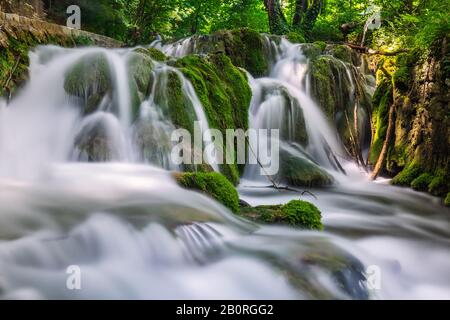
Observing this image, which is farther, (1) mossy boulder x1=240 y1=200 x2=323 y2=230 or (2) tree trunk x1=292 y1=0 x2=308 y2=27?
(2) tree trunk x1=292 y1=0 x2=308 y2=27

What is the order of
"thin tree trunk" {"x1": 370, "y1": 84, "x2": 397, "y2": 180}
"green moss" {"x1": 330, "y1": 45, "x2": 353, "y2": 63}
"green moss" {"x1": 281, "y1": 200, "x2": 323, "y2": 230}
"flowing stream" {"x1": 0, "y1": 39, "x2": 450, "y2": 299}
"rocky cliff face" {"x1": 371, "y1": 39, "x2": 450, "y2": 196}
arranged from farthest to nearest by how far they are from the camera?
1. "green moss" {"x1": 330, "y1": 45, "x2": 353, "y2": 63}
2. "thin tree trunk" {"x1": 370, "y1": 84, "x2": 397, "y2": 180}
3. "rocky cliff face" {"x1": 371, "y1": 39, "x2": 450, "y2": 196}
4. "green moss" {"x1": 281, "y1": 200, "x2": 323, "y2": 230}
5. "flowing stream" {"x1": 0, "y1": 39, "x2": 450, "y2": 299}

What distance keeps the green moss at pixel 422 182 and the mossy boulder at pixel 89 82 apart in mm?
5170

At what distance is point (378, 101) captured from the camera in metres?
9.00

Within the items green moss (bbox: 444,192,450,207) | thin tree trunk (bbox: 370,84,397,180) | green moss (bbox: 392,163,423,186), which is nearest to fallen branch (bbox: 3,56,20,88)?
thin tree trunk (bbox: 370,84,397,180)

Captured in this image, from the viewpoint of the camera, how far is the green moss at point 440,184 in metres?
6.52

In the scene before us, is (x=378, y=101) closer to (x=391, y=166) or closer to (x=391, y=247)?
(x=391, y=166)

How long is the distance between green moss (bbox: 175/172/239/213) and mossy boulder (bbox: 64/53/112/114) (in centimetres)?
228

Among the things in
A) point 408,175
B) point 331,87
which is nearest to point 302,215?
point 408,175

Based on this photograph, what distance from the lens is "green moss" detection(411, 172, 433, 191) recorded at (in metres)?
6.85

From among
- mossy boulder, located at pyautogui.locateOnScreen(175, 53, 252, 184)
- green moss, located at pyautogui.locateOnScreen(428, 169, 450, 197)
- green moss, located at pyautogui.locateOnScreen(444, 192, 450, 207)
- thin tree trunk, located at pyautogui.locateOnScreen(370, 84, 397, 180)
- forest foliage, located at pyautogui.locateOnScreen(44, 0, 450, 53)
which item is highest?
forest foliage, located at pyautogui.locateOnScreen(44, 0, 450, 53)

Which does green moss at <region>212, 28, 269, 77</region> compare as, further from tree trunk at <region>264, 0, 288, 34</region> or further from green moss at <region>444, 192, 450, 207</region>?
green moss at <region>444, 192, 450, 207</region>

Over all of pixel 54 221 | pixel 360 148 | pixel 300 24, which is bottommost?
pixel 54 221

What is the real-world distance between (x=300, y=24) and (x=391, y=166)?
9.85 meters

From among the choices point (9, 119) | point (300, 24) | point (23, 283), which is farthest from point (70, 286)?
point (300, 24)
